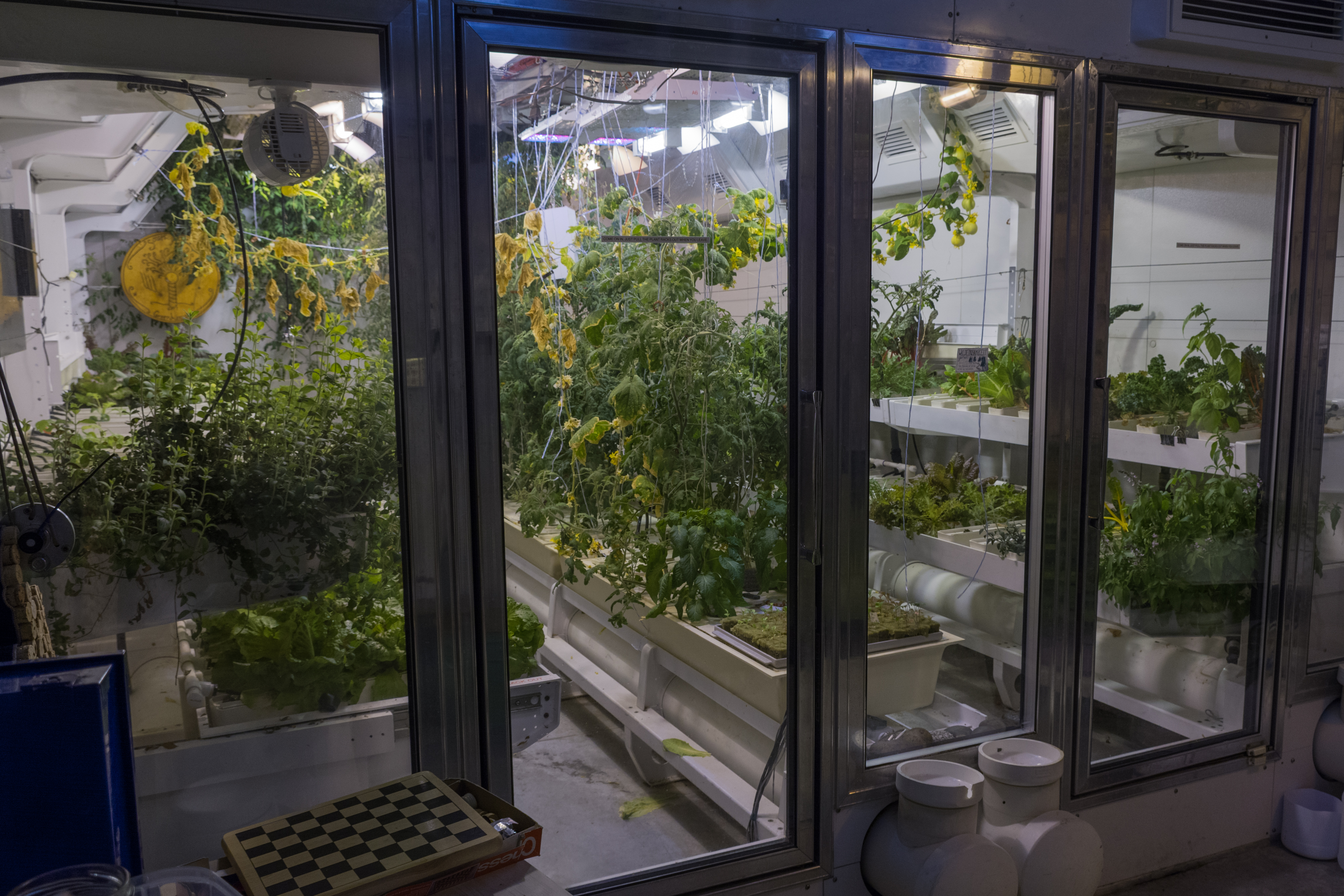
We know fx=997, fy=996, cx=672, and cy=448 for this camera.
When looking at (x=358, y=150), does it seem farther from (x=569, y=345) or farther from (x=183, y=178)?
(x=569, y=345)

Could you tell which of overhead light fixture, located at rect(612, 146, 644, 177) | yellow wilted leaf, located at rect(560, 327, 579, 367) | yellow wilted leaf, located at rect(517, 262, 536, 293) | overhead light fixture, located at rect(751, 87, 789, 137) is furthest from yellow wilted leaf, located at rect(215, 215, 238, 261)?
overhead light fixture, located at rect(751, 87, 789, 137)

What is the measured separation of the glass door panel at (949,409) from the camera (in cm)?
236

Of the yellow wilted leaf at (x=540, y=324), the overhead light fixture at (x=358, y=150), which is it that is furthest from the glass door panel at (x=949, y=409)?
the overhead light fixture at (x=358, y=150)

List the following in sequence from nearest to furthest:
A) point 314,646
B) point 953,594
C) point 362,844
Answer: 1. point 362,844
2. point 314,646
3. point 953,594

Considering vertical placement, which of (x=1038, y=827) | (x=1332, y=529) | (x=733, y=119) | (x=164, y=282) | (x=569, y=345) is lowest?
(x=1038, y=827)

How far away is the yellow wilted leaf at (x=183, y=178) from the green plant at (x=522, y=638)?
100 cm

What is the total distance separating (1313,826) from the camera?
2.87 metres

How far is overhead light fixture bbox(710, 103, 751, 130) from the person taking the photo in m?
2.16

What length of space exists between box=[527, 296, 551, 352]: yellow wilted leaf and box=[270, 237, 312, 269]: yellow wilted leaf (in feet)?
1.43

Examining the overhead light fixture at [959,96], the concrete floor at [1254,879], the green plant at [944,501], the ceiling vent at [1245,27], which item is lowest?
the concrete floor at [1254,879]

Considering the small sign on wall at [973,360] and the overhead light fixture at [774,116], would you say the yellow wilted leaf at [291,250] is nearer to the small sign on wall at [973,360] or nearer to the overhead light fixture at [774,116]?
the overhead light fixture at [774,116]

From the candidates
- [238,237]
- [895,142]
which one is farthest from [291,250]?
[895,142]

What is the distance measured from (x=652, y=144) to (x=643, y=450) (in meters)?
0.66

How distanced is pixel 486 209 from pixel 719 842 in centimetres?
151
